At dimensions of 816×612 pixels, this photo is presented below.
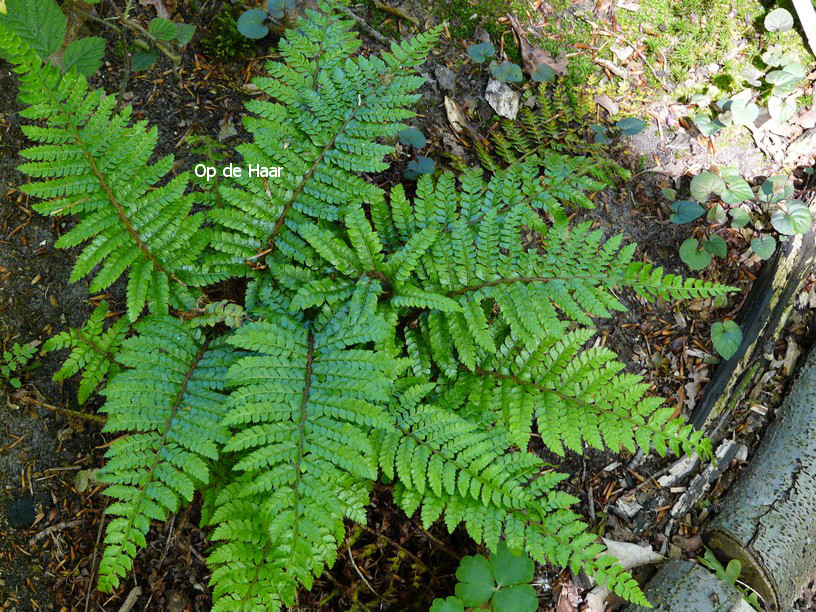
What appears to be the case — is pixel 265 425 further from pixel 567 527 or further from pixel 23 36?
pixel 23 36

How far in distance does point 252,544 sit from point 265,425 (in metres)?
0.56

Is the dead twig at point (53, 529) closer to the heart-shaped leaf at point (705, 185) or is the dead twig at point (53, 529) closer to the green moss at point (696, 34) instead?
the heart-shaped leaf at point (705, 185)

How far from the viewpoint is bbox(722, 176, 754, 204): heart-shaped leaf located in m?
4.16

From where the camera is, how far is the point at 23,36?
2.97 metres

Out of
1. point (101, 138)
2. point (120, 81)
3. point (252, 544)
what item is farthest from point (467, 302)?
point (120, 81)

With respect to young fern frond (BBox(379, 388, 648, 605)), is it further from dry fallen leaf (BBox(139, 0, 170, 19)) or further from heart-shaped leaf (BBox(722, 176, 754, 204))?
dry fallen leaf (BBox(139, 0, 170, 19))

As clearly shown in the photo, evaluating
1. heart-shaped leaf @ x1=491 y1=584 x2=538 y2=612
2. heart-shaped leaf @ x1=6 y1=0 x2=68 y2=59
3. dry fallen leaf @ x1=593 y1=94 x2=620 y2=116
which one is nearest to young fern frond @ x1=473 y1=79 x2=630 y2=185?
dry fallen leaf @ x1=593 y1=94 x2=620 y2=116

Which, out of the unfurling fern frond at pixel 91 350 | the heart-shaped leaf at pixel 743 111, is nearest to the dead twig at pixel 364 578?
the unfurling fern frond at pixel 91 350

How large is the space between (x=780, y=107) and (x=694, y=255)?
142 centimetres

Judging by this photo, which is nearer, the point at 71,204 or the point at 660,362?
the point at 71,204

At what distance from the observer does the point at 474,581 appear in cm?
309

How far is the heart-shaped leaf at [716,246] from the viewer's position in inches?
161

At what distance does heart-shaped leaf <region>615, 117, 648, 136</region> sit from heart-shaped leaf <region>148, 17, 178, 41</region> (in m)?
2.80

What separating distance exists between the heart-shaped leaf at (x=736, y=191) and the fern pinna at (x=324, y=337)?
1485 millimetres
